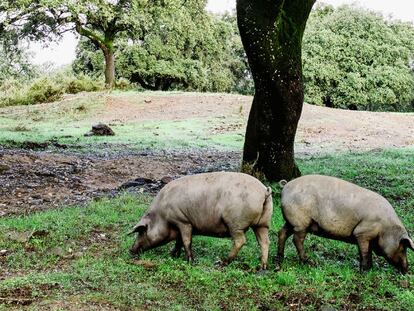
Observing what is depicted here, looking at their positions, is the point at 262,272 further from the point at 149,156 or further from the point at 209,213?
the point at 149,156

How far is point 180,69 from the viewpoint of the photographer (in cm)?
4262

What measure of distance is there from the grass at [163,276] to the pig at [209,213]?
0.27 metres

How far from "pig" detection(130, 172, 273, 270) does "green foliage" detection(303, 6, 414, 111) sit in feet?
120

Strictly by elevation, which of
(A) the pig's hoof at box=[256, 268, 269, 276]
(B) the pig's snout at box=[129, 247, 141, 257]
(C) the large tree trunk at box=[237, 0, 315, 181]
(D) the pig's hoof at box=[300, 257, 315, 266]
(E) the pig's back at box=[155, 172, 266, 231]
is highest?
(C) the large tree trunk at box=[237, 0, 315, 181]

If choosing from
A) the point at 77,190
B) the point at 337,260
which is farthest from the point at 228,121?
the point at 337,260

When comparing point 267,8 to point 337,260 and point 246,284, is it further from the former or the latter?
point 246,284

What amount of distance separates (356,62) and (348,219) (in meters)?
38.5

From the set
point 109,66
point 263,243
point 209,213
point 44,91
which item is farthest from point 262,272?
point 109,66

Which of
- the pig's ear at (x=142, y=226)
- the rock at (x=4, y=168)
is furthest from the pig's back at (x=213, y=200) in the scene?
the rock at (x=4, y=168)

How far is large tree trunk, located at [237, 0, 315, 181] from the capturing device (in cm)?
1051

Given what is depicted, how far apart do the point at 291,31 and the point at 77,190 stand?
5302 millimetres

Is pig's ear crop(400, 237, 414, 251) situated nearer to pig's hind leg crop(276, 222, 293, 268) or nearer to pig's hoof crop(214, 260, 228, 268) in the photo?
pig's hind leg crop(276, 222, 293, 268)

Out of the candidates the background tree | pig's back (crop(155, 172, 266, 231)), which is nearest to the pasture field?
pig's back (crop(155, 172, 266, 231))

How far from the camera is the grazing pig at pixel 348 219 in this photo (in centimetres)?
696
